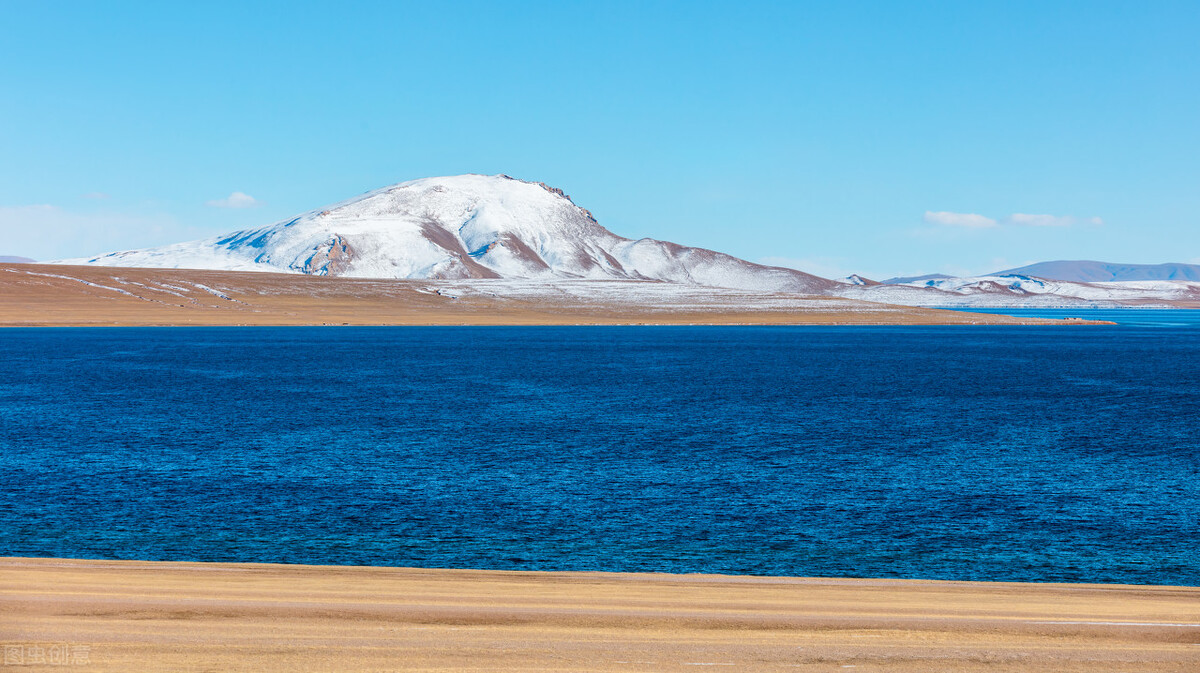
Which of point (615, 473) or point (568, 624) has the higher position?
point (568, 624)

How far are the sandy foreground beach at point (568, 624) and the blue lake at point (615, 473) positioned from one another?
4907 mm

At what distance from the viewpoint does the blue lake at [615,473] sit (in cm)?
2170

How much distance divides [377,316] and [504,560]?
586ft

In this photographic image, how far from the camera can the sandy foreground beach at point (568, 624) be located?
11141 mm

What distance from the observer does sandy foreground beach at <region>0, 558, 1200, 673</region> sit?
11141 millimetres

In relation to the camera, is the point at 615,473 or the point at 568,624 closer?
the point at 568,624

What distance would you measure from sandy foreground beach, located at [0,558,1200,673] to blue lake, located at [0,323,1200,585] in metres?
4.91

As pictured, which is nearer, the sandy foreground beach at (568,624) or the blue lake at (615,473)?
the sandy foreground beach at (568,624)

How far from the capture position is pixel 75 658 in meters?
10.9

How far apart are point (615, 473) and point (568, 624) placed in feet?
64.2

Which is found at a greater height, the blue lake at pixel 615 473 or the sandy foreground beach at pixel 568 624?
the sandy foreground beach at pixel 568 624

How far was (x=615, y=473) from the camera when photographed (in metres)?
32.1

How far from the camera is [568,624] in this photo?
1257 centimetres

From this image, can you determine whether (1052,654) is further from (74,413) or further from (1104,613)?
(74,413)
